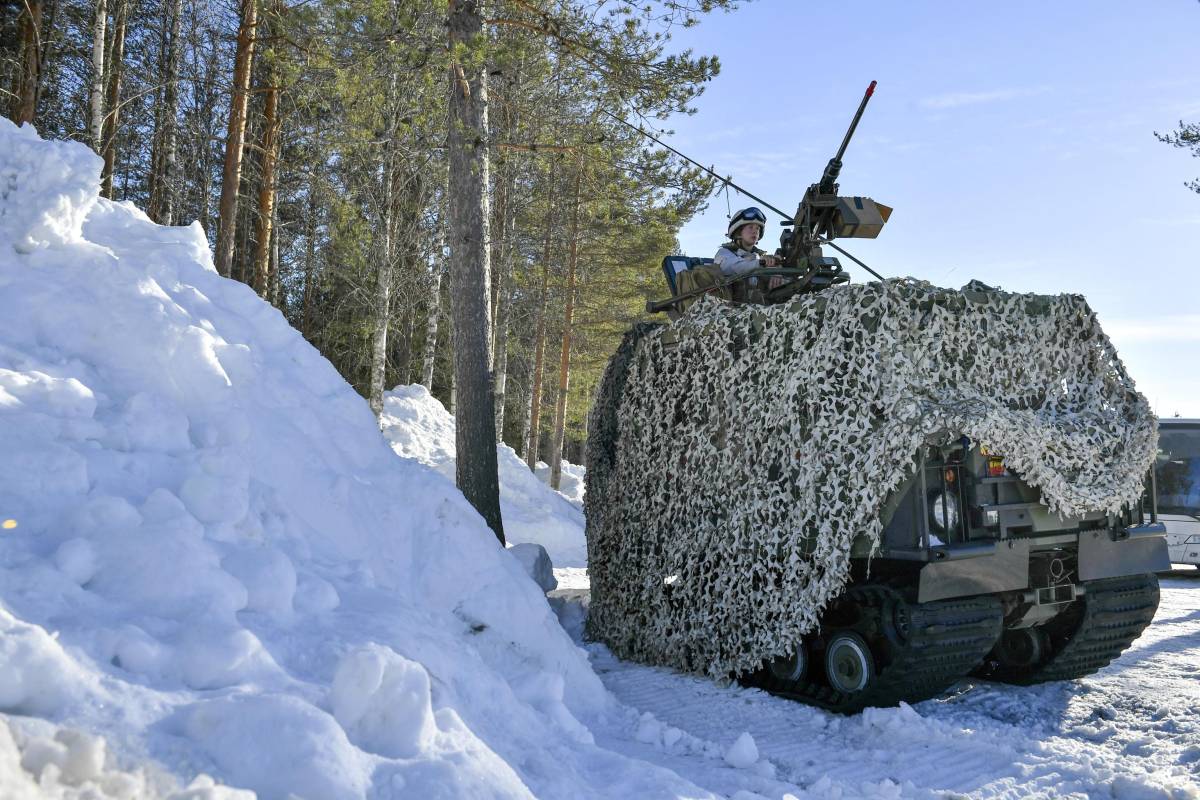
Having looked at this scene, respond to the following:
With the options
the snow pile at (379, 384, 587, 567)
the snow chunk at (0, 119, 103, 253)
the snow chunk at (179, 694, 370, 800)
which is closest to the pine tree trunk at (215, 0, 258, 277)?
the snow pile at (379, 384, 587, 567)

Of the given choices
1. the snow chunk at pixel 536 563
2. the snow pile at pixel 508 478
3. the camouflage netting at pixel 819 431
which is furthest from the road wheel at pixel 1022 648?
the snow pile at pixel 508 478

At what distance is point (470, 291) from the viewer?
8.59m

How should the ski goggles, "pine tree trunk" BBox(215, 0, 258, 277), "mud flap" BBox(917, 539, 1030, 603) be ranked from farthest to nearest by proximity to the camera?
"pine tree trunk" BBox(215, 0, 258, 277), the ski goggles, "mud flap" BBox(917, 539, 1030, 603)

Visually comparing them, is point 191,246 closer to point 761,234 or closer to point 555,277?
point 761,234

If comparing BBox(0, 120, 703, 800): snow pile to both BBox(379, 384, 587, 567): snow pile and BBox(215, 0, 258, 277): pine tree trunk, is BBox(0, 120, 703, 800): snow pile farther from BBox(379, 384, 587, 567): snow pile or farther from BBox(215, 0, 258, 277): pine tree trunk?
BBox(379, 384, 587, 567): snow pile

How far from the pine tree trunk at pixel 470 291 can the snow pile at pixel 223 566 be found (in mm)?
2743

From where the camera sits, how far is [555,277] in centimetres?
2136

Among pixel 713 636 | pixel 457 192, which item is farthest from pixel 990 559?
pixel 457 192

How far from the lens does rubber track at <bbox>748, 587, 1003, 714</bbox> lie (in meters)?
→ 5.50

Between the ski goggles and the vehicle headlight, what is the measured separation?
346 cm

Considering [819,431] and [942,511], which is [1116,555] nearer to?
[942,511]

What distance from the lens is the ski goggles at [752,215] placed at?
8172mm

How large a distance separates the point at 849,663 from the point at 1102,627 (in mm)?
1983

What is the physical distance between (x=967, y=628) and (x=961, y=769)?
1.06 meters
